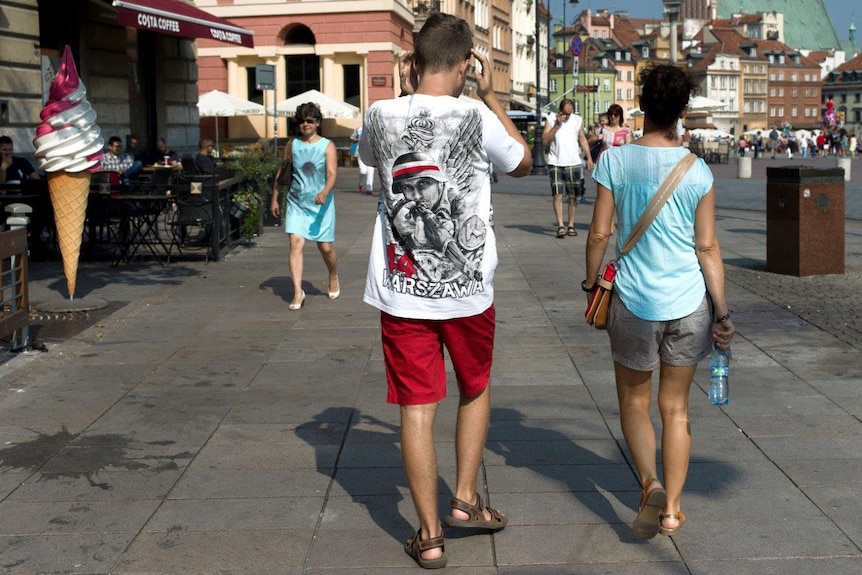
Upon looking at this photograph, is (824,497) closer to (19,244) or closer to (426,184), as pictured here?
(426,184)

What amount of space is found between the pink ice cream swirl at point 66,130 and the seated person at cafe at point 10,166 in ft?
14.7

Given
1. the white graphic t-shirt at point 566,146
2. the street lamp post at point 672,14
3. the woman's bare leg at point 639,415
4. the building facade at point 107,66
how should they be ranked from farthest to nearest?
the street lamp post at point 672,14
the building facade at point 107,66
the white graphic t-shirt at point 566,146
the woman's bare leg at point 639,415

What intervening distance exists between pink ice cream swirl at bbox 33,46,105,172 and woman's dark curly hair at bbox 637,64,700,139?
710 centimetres

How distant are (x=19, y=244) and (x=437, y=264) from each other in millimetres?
4807

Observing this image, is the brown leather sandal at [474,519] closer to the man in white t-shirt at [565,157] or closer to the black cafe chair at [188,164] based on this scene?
the man in white t-shirt at [565,157]

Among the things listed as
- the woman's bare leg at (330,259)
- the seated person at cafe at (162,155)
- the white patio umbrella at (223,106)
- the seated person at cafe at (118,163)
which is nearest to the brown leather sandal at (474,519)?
the woman's bare leg at (330,259)

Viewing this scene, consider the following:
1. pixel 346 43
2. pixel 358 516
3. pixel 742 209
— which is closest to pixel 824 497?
pixel 358 516

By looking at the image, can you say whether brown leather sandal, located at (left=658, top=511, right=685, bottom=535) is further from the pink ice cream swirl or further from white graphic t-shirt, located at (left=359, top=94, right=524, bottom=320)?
the pink ice cream swirl

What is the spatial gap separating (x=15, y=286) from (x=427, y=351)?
471 centimetres

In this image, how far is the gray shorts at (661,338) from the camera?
4469mm

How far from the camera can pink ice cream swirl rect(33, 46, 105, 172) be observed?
1048 cm

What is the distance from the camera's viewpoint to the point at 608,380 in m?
7.37

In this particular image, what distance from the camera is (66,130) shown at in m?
10.5

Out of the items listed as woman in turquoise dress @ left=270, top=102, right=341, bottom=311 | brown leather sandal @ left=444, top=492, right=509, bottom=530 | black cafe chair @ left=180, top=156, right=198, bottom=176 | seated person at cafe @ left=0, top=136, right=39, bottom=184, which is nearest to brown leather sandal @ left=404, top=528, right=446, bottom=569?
brown leather sandal @ left=444, top=492, right=509, bottom=530
